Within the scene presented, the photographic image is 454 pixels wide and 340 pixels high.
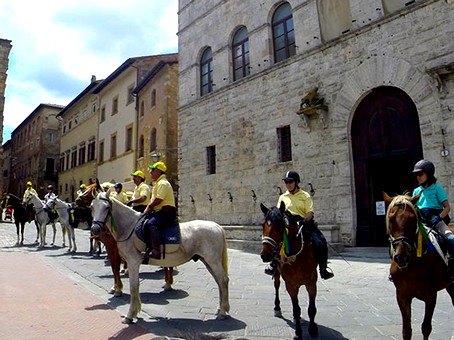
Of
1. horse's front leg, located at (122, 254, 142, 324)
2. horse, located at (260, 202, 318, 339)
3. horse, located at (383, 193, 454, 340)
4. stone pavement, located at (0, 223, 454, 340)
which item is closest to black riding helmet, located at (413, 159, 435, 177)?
horse, located at (383, 193, 454, 340)

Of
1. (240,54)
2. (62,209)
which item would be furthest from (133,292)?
(240,54)

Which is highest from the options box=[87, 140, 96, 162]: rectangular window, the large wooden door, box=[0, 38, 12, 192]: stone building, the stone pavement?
box=[0, 38, 12, 192]: stone building

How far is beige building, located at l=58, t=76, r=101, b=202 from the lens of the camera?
3159 cm

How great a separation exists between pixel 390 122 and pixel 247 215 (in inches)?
233

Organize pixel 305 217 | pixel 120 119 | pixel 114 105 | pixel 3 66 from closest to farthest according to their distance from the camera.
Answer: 1. pixel 305 217
2. pixel 120 119
3. pixel 114 105
4. pixel 3 66

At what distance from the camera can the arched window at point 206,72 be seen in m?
16.6

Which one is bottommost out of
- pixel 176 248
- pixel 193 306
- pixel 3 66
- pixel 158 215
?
pixel 193 306

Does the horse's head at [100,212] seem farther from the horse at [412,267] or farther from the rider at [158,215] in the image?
the horse at [412,267]

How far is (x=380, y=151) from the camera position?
1057 cm

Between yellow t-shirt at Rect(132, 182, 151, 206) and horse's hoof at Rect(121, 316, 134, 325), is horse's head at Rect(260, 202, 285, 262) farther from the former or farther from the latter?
yellow t-shirt at Rect(132, 182, 151, 206)

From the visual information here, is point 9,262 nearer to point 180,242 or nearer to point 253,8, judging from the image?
point 180,242

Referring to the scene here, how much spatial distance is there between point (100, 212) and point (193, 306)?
2.02 m

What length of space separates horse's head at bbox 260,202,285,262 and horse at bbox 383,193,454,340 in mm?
1156

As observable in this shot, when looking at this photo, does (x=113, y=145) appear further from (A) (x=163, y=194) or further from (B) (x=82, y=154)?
(A) (x=163, y=194)
